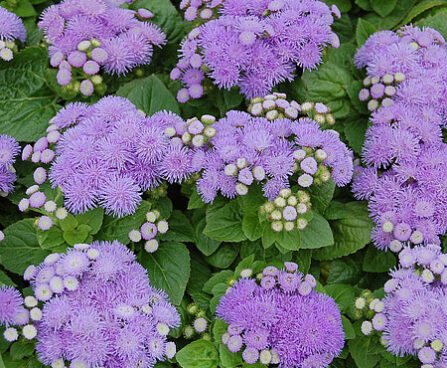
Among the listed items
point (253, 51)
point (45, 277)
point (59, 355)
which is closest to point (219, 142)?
point (253, 51)

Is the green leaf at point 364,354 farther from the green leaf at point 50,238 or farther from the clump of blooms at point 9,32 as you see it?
the clump of blooms at point 9,32

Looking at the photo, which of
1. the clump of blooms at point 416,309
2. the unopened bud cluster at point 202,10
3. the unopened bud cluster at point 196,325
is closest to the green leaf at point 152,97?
the unopened bud cluster at point 202,10

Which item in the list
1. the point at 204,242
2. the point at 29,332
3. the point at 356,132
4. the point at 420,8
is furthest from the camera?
the point at 420,8

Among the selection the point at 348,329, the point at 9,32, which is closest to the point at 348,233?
the point at 348,329

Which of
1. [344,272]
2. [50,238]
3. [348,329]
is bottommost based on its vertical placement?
[344,272]

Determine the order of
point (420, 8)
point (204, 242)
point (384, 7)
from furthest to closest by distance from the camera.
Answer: point (384, 7) → point (420, 8) → point (204, 242)

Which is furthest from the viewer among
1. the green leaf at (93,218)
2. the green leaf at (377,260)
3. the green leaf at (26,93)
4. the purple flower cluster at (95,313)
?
the green leaf at (26,93)

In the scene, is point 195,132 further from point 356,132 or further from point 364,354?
point 364,354
